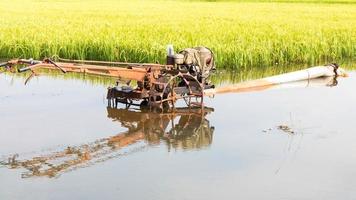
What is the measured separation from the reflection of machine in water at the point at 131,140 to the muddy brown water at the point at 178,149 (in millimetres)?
11

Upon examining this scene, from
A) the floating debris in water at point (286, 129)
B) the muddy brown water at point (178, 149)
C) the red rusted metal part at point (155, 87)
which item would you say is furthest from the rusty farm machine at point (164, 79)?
the floating debris in water at point (286, 129)

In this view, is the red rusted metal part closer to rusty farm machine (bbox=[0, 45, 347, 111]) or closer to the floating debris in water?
rusty farm machine (bbox=[0, 45, 347, 111])

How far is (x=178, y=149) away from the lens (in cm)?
670

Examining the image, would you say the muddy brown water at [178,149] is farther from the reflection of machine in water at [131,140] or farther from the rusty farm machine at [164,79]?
the rusty farm machine at [164,79]

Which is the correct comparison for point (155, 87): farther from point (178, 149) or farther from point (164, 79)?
point (178, 149)

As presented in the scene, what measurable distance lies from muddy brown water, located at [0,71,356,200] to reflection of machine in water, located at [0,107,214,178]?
0.04 ft

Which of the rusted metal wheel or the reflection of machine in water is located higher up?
the rusted metal wheel

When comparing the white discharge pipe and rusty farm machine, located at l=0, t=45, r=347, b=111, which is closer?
rusty farm machine, located at l=0, t=45, r=347, b=111

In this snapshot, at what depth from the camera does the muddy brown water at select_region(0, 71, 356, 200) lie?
17.7ft

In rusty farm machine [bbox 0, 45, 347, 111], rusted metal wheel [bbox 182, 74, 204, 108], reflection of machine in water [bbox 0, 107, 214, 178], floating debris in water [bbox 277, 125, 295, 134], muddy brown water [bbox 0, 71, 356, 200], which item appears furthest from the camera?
rusted metal wheel [bbox 182, 74, 204, 108]

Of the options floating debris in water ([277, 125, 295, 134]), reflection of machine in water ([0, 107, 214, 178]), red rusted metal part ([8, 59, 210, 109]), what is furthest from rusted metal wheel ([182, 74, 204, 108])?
floating debris in water ([277, 125, 295, 134])

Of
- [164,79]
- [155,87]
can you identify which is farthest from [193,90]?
[155,87]

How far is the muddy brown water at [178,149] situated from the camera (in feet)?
17.7

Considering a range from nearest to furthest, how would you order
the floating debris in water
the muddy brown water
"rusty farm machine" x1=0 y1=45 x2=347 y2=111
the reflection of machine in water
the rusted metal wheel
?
the muddy brown water, the reflection of machine in water, the floating debris in water, "rusty farm machine" x1=0 y1=45 x2=347 y2=111, the rusted metal wheel
